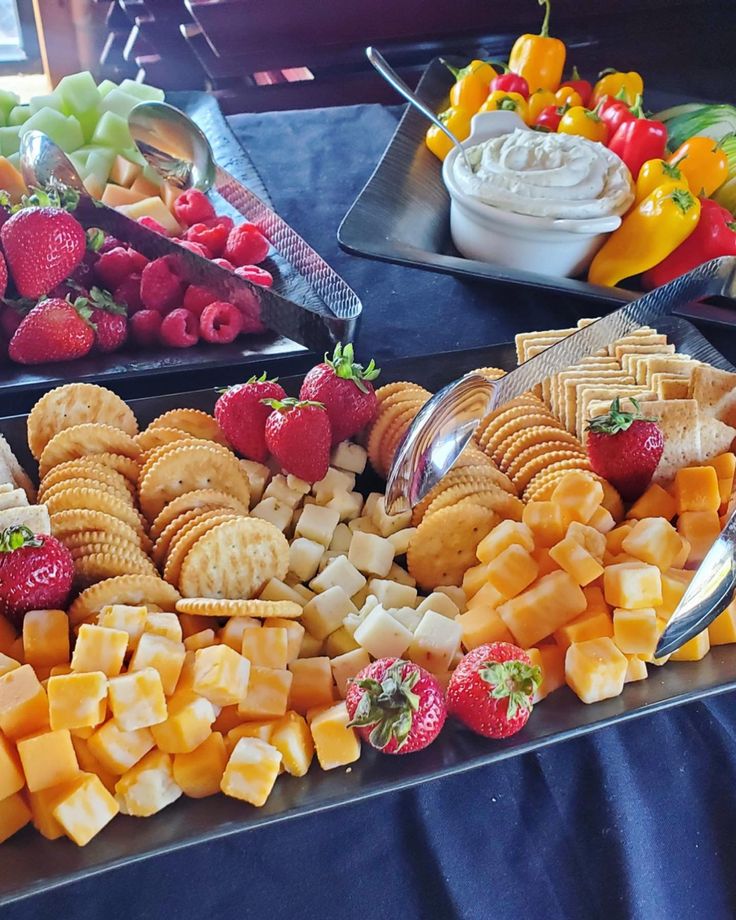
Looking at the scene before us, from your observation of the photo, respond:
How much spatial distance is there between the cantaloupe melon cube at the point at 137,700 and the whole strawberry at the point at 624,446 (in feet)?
1.87

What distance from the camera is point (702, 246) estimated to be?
161cm

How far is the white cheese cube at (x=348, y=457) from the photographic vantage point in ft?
3.64

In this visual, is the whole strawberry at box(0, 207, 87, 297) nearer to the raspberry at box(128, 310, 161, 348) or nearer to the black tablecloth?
the raspberry at box(128, 310, 161, 348)

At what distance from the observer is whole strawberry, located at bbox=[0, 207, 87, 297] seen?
4.28ft

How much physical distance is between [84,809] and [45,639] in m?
0.17

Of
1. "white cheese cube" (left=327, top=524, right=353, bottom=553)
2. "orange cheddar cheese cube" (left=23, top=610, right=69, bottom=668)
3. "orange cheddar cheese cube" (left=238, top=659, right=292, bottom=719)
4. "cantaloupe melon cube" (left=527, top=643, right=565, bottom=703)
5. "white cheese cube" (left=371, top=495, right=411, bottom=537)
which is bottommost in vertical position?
"white cheese cube" (left=327, top=524, right=353, bottom=553)

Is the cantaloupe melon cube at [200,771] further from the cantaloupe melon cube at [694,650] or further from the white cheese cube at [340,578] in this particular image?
the cantaloupe melon cube at [694,650]

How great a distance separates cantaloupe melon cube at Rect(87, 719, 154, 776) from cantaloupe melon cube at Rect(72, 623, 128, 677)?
1.9 inches

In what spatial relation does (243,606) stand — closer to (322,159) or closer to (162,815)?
(162,815)

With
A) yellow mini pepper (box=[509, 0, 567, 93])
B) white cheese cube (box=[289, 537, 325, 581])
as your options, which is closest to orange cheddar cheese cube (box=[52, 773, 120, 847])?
white cheese cube (box=[289, 537, 325, 581])

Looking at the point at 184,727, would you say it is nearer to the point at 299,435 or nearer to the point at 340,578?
the point at 340,578

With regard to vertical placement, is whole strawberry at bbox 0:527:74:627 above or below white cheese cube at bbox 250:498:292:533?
above

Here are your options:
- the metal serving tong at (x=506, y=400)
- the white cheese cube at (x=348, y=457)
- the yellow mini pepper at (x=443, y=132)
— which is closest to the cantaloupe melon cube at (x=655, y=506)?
the metal serving tong at (x=506, y=400)

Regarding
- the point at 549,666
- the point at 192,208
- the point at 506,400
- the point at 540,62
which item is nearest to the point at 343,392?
the point at 506,400
